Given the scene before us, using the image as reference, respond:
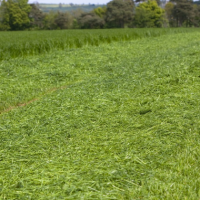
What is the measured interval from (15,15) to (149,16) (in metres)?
21.9

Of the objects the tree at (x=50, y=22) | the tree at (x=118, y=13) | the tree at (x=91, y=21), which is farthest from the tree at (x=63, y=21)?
the tree at (x=118, y=13)

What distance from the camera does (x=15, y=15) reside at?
41188 mm

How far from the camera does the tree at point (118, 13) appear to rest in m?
42.8

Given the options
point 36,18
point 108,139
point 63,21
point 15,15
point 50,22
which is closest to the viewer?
point 108,139

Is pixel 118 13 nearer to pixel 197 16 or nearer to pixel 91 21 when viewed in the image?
pixel 91 21

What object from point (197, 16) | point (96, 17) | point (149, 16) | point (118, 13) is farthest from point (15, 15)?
point (197, 16)

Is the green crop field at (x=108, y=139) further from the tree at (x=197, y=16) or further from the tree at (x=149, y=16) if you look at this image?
the tree at (x=197, y=16)

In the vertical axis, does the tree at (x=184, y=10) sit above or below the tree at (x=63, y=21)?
above

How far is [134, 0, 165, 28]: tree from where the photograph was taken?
4166cm

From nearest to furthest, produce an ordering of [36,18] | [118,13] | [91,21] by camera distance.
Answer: [91,21] < [118,13] < [36,18]

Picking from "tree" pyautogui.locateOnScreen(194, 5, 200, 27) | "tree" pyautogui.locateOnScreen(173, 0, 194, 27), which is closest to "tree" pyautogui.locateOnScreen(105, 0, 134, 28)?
"tree" pyautogui.locateOnScreen(173, 0, 194, 27)

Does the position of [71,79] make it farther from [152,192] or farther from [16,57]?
[152,192]

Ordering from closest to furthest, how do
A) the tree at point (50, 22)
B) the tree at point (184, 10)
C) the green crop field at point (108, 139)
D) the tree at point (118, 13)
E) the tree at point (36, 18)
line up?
the green crop field at point (108, 139) → the tree at point (118, 13) → the tree at point (50, 22) → the tree at point (184, 10) → the tree at point (36, 18)

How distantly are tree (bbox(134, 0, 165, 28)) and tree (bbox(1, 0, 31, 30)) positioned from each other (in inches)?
721
